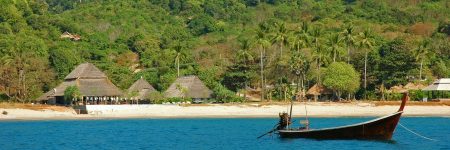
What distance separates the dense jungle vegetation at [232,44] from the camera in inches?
3561

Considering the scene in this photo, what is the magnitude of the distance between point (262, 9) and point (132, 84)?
7175cm

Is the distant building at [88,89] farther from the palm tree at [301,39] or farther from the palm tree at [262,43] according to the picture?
the palm tree at [301,39]

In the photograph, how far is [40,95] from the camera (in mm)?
91062

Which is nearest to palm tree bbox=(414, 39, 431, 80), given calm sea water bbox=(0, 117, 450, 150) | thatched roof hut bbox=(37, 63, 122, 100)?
calm sea water bbox=(0, 117, 450, 150)

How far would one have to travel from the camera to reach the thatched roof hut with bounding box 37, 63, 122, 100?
85250mm

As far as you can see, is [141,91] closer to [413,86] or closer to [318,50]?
[318,50]

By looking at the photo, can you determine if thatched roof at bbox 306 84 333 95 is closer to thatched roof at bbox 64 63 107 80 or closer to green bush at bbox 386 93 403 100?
green bush at bbox 386 93 403 100

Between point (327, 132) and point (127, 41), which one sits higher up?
point (127, 41)

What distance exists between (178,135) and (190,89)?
30653mm

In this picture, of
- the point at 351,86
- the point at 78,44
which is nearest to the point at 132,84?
the point at 351,86

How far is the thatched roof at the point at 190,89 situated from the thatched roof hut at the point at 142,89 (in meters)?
2.08

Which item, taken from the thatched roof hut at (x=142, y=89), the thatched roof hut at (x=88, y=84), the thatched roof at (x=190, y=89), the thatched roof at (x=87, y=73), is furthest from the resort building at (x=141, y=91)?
the thatched roof at (x=87, y=73)

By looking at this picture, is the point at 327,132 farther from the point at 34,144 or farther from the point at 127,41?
the point at 127,41

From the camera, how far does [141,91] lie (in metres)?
89.0
